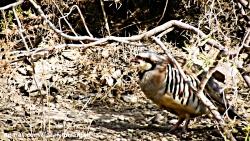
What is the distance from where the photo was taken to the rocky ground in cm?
375

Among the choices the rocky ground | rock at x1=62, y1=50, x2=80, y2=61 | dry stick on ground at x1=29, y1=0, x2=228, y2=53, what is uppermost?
dry stick on ground at x1=29, y1=0, x2=228, y2=53

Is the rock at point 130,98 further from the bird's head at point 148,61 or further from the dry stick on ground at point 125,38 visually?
the dry stick on ground at point 125,38

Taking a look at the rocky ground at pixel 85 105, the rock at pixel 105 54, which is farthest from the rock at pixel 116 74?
the rock at pixel 105 54

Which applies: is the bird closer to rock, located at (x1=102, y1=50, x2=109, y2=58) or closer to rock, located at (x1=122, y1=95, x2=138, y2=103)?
rock, located at (x1=122, y1=95, x2=138, y2=103)

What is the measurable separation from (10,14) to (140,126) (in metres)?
1.61

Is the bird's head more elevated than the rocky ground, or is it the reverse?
the bird's head

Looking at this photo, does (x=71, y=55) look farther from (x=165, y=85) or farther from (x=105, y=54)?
(x=165, y=85)

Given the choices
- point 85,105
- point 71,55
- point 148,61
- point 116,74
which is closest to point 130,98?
point 116,74

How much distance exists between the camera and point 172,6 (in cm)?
569

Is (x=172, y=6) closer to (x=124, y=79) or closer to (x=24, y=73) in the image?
(x=124, y=79)

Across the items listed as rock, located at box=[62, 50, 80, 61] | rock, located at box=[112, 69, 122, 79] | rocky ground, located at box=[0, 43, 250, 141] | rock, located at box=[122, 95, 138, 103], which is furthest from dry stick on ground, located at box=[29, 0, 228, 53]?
rock, located at box=[62, 50, 80, 61]

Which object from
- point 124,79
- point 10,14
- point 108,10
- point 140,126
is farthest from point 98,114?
point 108,10

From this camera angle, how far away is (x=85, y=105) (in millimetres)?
3145

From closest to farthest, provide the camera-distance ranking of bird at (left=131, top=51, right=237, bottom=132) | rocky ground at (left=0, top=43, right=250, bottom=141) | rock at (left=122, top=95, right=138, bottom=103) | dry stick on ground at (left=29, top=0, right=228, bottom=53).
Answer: dry stick on ground at (left=29, top=0, right=228, bottom=53)
bird at (left=131, top=51, right=237, bottom=132)
rocky ground at (left=0, top=43, right=250, bottom=141)
rock at (left=122, top=95, right=138, bottom=103)
